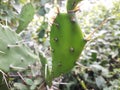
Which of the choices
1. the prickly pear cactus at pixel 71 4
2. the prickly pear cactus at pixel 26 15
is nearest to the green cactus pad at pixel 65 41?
the prickly pear cactus at pixel 71 4

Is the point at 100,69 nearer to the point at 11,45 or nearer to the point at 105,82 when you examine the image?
the point at 105,82

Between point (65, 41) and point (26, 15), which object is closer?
point (65, 41)

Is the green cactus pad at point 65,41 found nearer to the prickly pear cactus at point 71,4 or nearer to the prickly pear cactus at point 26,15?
the prickly pear cactus at point 71,4

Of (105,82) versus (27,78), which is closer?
(27,78)

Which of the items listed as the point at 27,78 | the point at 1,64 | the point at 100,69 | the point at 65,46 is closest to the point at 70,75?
the point at 100,69

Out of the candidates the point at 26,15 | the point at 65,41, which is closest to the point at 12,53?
the point at 65,41

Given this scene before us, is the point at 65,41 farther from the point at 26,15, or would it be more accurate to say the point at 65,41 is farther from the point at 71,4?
the point at 26,15

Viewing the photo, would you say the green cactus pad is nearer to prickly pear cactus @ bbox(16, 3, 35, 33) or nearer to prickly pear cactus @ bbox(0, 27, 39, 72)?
prickly pear cactus @ bbox(0, 27, 39, 72)
